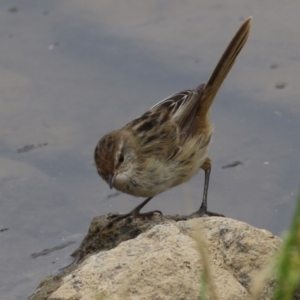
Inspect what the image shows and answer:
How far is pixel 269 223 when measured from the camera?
327 inches

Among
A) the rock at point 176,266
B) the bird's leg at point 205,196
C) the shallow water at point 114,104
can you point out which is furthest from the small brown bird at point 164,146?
the rock at point 176,266

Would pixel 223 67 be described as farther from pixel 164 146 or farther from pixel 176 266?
pixel 176 266

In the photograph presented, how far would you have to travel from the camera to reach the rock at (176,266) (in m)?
4.74

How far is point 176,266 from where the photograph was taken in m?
4.85

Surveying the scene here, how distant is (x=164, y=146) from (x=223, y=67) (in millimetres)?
1076

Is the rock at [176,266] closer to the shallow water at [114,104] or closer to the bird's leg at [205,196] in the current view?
the bird's leg at [205,196]

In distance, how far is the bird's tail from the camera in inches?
332

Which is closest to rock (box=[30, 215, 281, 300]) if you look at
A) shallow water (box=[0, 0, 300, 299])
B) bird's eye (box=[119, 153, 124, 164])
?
bird's eye (box=[119, 153, 124, 164])

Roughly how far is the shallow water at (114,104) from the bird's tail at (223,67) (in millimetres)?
811

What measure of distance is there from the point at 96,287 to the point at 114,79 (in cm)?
542

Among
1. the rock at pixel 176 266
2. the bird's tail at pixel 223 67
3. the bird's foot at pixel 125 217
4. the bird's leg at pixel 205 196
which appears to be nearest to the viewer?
the rock at pixel 176 266

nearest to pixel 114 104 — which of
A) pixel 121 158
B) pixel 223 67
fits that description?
pixel 223 67

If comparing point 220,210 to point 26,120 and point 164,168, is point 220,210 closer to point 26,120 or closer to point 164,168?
point 164,168

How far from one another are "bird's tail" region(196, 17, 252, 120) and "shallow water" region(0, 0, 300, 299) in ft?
2.66
